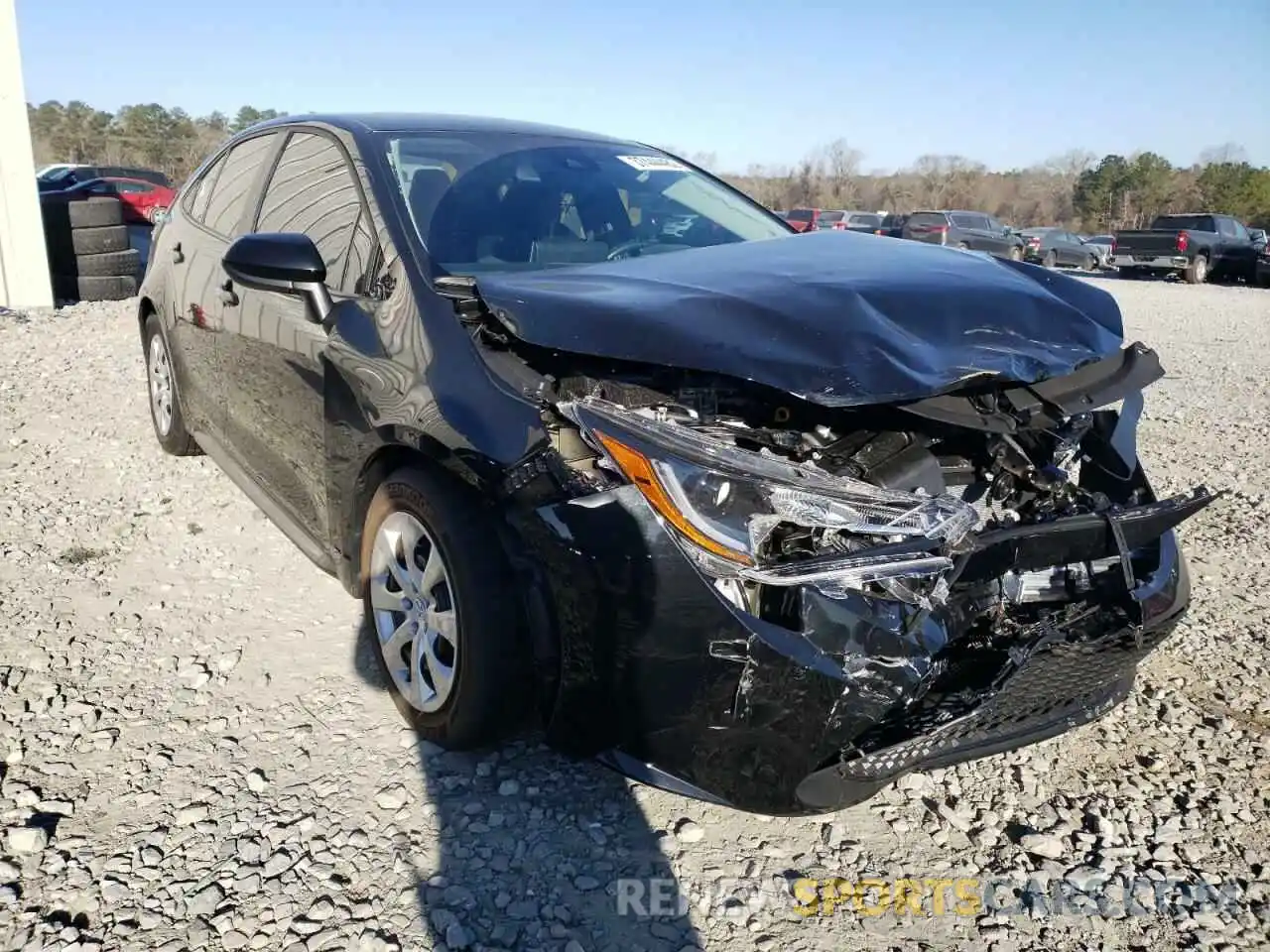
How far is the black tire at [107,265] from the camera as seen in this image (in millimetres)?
10898

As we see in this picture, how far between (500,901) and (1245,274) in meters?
26.6

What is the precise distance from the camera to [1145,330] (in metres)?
12.2

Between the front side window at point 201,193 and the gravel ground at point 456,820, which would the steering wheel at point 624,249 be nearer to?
the gravel ground at point 456,820

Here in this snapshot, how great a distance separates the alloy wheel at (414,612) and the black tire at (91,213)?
Result: 10.2 m

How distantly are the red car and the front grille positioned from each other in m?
19.2

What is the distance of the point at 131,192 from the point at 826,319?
2111cm

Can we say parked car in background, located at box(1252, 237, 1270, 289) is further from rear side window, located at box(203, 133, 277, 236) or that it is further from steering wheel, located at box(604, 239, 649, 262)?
rear side window, located at box(203, 133, 277, 236)

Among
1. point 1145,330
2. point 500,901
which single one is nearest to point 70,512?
point 500,901

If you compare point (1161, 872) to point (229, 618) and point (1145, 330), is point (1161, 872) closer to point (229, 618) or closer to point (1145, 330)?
point (229, 618)

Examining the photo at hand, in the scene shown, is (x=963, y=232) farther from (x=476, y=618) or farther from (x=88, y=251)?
(x=476, y=618)

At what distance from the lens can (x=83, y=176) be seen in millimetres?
21234

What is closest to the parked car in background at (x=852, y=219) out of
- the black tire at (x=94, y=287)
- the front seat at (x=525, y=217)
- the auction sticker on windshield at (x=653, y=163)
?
the black tire at (x=94, y=287)

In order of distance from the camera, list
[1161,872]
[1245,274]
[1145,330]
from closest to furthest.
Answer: [1161,872] → [1145,330] → [1245,274]

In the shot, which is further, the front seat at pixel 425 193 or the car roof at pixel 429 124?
the car roof at pixel 429 124
